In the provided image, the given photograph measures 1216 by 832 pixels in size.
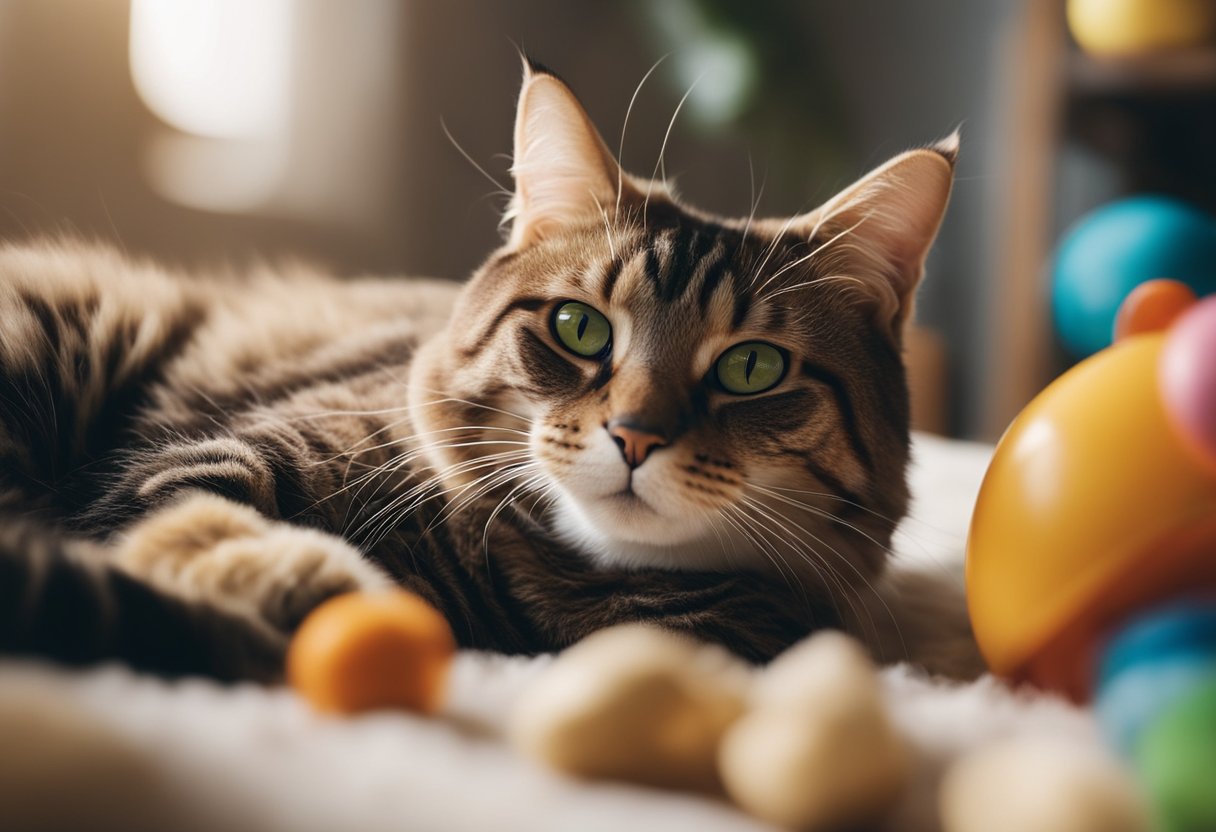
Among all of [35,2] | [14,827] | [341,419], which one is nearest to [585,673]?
[14,827]

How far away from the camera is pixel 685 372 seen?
1.10 meters

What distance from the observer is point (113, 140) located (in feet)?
7.88

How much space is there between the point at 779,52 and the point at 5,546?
299cm

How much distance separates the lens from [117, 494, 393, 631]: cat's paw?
0.86 m

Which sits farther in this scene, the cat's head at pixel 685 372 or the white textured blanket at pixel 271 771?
the cat's head at pixel 685 372

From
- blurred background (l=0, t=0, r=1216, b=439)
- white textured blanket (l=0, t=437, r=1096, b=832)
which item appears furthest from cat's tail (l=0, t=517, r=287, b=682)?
blurred background (l=0, t=0, r=1216, b=439)

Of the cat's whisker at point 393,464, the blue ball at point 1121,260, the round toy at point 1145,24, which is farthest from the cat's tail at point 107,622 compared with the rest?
the round toy at point 1145,24

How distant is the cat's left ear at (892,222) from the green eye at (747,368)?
173 mm

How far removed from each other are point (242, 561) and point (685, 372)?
1.62ft

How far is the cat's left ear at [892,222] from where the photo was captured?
1160 mm

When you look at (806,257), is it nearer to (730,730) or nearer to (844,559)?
(844,559)

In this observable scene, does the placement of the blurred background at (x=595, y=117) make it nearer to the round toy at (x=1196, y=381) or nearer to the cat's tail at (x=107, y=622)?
the cat's tail at (x=107, y=622)

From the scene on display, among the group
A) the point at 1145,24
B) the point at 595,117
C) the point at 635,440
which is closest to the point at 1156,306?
the point at 635,440

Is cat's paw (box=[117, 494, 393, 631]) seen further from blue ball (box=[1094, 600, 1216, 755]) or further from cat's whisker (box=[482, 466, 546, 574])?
blue ball (box=[1094, 600, 1216, 755])
